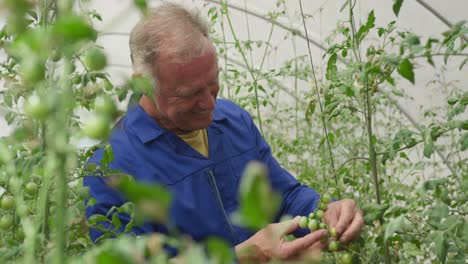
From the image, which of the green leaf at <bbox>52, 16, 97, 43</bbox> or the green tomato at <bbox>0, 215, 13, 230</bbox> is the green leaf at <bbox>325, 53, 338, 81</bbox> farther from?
the green leaf at <bbox>52, 16, 97, 43</bbox>

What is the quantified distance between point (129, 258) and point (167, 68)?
1882 millimetres

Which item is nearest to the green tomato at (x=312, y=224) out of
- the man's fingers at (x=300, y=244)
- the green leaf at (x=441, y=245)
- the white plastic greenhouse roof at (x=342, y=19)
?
the man's fingers at (x=300, y=244)

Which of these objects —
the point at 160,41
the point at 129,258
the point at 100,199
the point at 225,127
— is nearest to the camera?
the point at 129,258

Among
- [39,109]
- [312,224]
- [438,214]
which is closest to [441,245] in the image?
[438,214]

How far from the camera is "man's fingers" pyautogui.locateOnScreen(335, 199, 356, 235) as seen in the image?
190 centimetres

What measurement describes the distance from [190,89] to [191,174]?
345 millimetres

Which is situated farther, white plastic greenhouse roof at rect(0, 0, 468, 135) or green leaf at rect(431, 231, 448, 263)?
white plastic greenhouse roof at rect(0, 0, 468, 135)

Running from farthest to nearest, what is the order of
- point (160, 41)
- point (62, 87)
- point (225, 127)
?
point (225, 127)
point (160, 41)
point (62, 87)

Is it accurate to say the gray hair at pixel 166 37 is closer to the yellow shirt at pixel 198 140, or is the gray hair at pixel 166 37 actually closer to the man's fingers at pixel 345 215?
the yellow shirt at pixel 198 140

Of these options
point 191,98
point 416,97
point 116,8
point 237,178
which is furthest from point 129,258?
point 116,8

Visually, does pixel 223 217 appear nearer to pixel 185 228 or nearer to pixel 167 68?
pixel 185 228

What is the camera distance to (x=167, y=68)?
2.40 m

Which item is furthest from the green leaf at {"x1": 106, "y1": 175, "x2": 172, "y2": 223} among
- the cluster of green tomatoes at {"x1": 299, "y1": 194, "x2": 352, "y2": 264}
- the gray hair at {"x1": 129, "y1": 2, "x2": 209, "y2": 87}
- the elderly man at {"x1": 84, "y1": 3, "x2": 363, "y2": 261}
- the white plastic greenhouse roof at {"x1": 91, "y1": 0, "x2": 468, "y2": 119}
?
the white plastic greenhouse roof at {"x1": 91, "y1": 0, "x2": 468, "y2": 119}

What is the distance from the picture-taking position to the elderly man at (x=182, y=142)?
7.86 feet
